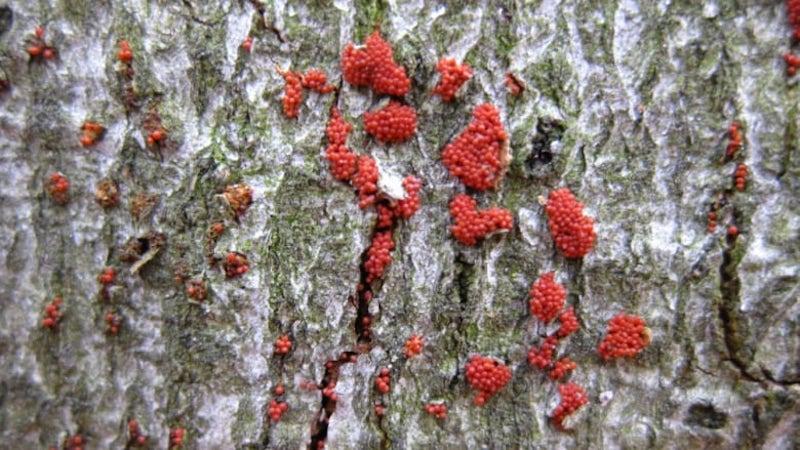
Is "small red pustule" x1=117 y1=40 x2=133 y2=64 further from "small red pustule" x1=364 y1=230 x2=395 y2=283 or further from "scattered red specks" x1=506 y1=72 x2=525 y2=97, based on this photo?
"scattered red specks" x1=506 y1=72 x2=525 y2=97

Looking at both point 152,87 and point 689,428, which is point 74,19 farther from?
point 689,428

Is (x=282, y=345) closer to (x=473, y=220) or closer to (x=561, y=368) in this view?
(x=473, y=220)

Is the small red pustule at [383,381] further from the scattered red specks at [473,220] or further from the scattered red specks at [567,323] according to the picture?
the scattered red specks at [567,323]

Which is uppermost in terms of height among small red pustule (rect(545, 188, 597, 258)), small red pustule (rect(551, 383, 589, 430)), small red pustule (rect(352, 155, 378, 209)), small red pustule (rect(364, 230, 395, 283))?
small red pustule (rect(352, 155, 378, 209))

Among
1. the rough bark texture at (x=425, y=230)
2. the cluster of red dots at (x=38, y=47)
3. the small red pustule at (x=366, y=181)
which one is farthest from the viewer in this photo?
the small red pustule at (x=366, y=181)

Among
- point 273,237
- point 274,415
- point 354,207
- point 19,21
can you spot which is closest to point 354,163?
point 354,207

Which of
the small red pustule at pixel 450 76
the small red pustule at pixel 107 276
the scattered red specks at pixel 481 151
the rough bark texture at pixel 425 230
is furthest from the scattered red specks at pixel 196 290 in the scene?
the small red pustule at pixel 450 76

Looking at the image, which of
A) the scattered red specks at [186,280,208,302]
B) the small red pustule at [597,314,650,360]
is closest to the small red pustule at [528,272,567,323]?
the small red pustule at [597,314,650,360]

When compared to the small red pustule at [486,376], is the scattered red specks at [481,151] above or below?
above
